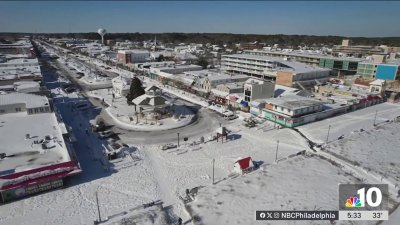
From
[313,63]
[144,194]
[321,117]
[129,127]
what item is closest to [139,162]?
[144,194]

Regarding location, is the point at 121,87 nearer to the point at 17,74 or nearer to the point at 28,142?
the point at 17,74

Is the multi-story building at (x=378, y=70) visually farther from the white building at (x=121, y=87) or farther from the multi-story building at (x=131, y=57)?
the multi-story building at (x=131, y=57)

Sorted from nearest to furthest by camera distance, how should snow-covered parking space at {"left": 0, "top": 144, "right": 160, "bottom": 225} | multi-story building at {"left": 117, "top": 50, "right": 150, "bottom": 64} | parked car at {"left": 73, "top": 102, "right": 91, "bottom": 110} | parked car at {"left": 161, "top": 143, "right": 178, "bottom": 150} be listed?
snow-covered parking space at {"left": 0, "top": 144, "right": 160, "bottom": 225} < parked car at {"left": 161, "top": 143, "right": 178, "bottom": 150} < parked car at {"left": 73, "top": 102, "right": 91, "bottom": 110} < multi-story building at {"left": 117, "top": 50, "right": 150, "bottom": 64}

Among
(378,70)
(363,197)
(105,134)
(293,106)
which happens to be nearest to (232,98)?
(293,106)

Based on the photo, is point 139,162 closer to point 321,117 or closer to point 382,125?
point 321,117

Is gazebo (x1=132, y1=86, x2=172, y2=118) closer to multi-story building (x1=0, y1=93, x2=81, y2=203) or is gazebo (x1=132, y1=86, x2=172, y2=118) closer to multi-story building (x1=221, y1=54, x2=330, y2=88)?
multi-story building (x1=0, y1=93, x2=81, y2=203)

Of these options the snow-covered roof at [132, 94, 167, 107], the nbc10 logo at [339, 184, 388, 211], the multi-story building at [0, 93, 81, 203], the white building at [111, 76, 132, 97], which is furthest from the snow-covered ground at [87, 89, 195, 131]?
the nbc10 logo at [339, 184, 388, 211]

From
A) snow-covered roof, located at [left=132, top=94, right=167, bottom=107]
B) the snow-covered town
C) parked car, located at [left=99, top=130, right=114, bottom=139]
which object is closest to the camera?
the snow-covered town
